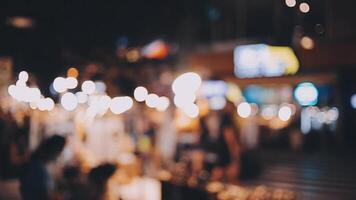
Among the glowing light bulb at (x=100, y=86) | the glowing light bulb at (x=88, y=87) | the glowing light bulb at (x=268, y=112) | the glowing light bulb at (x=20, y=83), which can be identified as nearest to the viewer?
the glowing light bulb at (x=20, y=83)

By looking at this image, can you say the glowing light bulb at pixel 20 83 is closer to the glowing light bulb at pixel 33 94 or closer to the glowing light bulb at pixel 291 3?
the glowing light bulb at pixel 33 94

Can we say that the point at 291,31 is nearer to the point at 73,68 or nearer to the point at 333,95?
the point at 73,68

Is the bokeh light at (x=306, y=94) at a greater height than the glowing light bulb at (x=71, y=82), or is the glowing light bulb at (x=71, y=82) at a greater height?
the glowing light bulb at (x=71, y=82)

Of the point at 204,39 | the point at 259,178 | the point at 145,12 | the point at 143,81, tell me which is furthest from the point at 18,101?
the point at 204,39

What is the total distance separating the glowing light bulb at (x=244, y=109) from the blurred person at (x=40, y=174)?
16108mm

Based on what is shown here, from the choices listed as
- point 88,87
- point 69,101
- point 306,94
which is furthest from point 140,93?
point 306,94

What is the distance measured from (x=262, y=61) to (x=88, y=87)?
726cm

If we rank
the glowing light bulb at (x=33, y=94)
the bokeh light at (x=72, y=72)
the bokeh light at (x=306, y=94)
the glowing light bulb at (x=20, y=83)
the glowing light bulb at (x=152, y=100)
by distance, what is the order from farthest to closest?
1. the bokeh light at (x=306, y=94)
2. the glowing light bulb at (x=152, y=100)
3. the glowing light bulb at (x=33, y=94)
4. the bokeh light at (x=72, y=72)
5. the glowing light bulb at (x=20, y=83)

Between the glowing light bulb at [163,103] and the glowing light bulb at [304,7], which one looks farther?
the glowing light bulb at [163,103]

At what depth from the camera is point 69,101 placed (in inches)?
631

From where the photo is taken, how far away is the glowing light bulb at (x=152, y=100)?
50.9 ft

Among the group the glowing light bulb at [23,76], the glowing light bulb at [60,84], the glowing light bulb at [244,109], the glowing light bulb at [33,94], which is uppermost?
the glowing light bulb at [23,76]

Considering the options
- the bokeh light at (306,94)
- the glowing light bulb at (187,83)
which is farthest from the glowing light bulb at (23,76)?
the bokeh light at (306,94)

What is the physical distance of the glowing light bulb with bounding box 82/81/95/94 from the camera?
50.1 ft
